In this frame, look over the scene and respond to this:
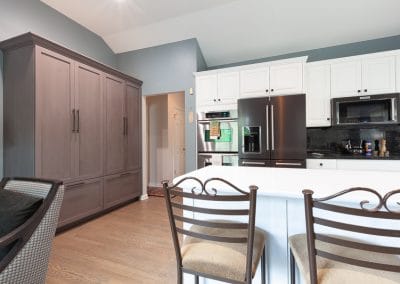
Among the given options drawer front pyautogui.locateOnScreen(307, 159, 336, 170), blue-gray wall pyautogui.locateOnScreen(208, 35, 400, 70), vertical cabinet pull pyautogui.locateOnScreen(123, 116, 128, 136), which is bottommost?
drawer front pyautogui.locateOnScreen(307, 159, 336, 170)

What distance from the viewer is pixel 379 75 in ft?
9.62

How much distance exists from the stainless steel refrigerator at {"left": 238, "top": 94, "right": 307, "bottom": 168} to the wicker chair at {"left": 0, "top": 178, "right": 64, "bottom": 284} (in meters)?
2.51

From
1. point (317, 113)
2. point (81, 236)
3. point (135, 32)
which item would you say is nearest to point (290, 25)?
point (317, 113)

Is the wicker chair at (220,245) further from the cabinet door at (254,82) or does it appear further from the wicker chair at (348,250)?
the cabinet door at (254,82)

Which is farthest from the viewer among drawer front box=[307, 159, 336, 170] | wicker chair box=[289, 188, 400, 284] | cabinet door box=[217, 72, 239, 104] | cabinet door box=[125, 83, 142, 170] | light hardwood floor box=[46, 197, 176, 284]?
cabinet door box=[125, 83, 142, 170]

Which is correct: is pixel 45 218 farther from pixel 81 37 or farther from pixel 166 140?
pixel 166 140

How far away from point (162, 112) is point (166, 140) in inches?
26.8

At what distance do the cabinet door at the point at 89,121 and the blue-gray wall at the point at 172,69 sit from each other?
3.56 ft

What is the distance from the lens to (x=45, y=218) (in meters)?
1.19

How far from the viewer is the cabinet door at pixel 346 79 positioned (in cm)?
303

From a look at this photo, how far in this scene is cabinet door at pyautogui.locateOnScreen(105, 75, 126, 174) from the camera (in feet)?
10.8

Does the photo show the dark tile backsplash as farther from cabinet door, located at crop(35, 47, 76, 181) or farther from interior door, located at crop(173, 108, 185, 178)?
cabinet door, located at crop(35, 47, 76, 181)

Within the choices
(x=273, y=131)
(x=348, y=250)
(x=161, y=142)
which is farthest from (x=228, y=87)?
(x=348, y=250)

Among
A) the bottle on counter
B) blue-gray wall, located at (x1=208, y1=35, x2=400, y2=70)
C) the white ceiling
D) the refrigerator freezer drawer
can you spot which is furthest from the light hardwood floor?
blue-gray wall, located at (x1=208, y1=35, x2=400, y2=70)
